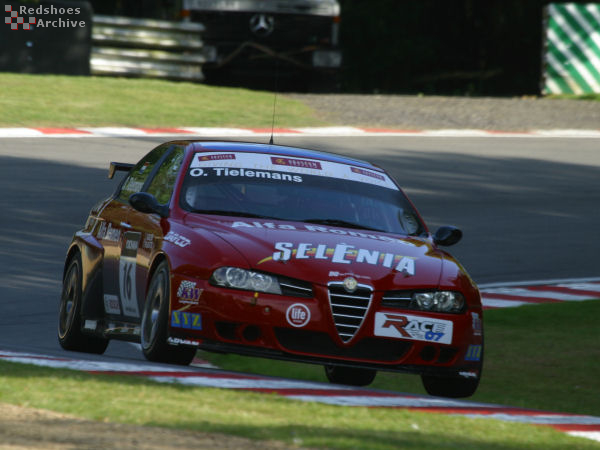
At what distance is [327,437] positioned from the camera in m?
5.38

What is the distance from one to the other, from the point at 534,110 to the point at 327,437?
21314mm

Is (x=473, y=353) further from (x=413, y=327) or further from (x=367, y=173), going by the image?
(x=367, y=173)

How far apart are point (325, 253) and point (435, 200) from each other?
10270 millimetres

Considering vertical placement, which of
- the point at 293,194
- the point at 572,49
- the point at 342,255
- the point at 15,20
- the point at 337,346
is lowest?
the point at 572,49

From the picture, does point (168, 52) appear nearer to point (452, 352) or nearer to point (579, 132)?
point (579, 132)

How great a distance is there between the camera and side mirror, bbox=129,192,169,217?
26.9 feet

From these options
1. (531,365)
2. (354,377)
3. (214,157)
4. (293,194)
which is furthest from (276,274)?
(531,365)

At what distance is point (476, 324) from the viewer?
7.88m

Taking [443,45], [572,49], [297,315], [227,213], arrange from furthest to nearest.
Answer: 1. [443,45]
2. [572,49]
3. [227,213]
4. [297,315]

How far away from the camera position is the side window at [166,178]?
8523 mm

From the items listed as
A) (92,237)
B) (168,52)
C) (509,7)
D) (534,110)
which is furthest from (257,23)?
(92,237)

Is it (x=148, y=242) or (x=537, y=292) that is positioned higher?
(x=148, y=242)

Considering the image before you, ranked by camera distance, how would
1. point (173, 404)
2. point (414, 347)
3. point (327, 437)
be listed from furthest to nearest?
point (414, 347) < point (173, 404) < point (327, 437)

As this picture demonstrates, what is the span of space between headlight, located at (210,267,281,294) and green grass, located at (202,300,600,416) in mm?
1783
